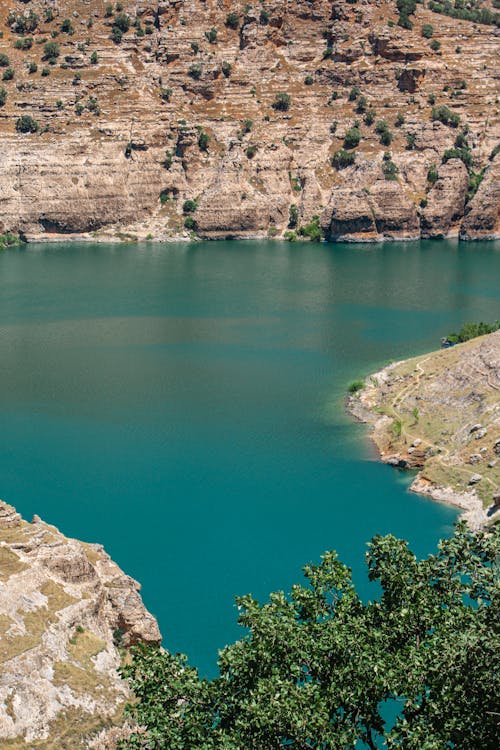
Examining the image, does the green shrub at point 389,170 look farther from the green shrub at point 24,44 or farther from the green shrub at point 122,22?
the green shrub at point 24,44

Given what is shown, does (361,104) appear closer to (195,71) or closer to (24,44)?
(195,71)

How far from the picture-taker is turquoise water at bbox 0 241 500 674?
39656 mm

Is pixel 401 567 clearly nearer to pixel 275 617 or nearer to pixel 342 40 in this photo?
pixel 275 617

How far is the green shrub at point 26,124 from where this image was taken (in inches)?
5089

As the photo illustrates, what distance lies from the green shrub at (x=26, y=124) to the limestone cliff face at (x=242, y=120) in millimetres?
710

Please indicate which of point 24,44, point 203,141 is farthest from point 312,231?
point 24,44

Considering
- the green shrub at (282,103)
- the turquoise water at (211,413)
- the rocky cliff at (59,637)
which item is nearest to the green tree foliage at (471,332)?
the turquoise water at (211,413)

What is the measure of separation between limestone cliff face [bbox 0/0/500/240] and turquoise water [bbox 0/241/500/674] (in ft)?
80.6

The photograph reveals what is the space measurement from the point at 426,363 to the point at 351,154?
77463 mm

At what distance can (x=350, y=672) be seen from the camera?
19406 millimetres

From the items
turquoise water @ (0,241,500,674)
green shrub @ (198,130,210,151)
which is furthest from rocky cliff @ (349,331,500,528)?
green shrub @ (198,130,210,151)

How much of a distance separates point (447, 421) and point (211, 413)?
1390 cm

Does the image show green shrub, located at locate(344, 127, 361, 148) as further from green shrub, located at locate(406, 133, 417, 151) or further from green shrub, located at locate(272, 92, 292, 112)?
green shrub, located at locate(272, 92, 292, 112)

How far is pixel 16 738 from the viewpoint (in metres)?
22.1
